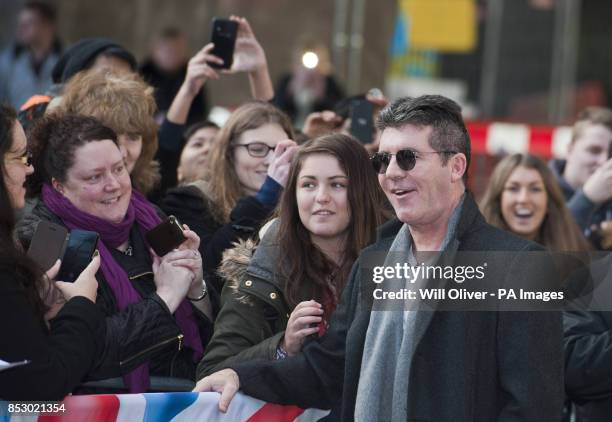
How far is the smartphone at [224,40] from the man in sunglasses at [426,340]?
8.94 feet

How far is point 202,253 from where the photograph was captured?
5.92m

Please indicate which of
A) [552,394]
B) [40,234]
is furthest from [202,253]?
[552,394]

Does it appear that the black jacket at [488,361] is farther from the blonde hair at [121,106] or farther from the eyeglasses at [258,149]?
the eyeglasses at [258,149]

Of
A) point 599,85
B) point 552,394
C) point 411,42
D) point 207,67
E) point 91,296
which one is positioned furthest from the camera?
point 599,85

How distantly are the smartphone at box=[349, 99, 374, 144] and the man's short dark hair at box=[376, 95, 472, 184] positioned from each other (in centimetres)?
Result: 250

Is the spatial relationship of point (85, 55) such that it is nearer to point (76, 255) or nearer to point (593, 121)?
→ point (76, 255)

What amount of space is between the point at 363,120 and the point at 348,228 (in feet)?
5.59

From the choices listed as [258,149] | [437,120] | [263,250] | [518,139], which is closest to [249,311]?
[263,250]

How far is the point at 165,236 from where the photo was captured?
518 centimetres

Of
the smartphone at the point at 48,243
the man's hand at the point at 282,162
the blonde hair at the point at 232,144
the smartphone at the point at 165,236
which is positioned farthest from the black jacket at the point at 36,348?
the blonde hair at the point at 232,144

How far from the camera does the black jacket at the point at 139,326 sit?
15.6 feet

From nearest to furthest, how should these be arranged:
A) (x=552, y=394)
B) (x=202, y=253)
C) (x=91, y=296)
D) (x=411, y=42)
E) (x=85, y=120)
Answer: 1. (x=552, y=394)
2. (x=91, y=296)
3. (x=85, y=120)
4. (x=202, y=253)
5. (x=411, y=42)

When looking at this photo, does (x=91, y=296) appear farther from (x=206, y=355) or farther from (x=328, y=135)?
(x=328, y=135)

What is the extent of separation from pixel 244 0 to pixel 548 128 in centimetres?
350
